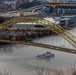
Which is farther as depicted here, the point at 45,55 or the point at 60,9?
the point at 60,9

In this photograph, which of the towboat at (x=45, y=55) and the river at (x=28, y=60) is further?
the towboat at (x=45, y=55)

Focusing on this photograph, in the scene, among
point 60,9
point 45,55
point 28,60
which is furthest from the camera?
point 60,9

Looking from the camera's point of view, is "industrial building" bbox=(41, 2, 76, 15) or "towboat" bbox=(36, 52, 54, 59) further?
"industrial building" bbox=(41, 2, 76, 15)

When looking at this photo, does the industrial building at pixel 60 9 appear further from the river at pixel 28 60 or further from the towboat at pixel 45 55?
the towboat at pixel 45 55

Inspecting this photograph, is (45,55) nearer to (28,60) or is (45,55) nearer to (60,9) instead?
(28,60)

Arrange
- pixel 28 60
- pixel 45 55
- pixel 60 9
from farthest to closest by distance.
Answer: pixel 60 9 → pixel 45 55 → pixel 28 60

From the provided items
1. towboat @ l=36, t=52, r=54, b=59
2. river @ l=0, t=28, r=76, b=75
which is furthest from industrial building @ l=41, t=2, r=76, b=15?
towboat @ l=36, t=52, r=54, b=59

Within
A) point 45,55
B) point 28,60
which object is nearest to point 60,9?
point 45,55

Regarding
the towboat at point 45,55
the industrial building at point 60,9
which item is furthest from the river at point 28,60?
the industrial building at point 60,9

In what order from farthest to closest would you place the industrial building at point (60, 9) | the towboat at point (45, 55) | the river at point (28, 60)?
the industrial building at point (60, 9) → the towboat at point (45, 55) → the river at point (28, 60)

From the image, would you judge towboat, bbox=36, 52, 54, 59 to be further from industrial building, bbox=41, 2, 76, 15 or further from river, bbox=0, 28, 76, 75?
industrial building, bbox=41, 2, 76, 15

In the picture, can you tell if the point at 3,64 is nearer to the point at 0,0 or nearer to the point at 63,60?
the point at 63,60

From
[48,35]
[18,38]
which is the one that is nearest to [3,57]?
[18,38]
